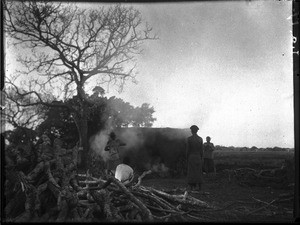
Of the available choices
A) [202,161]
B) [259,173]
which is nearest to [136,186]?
[202,161]

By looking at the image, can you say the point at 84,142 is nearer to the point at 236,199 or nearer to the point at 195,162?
the point at 195,162

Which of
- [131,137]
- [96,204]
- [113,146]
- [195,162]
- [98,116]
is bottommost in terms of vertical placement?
[96,204]

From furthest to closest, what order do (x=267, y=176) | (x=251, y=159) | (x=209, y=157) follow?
(x=267, y=176)
(x=209, y=157)
(x=251, y=159)

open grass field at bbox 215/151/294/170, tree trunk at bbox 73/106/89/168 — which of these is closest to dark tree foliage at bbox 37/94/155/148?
tree trunk at bbox 73/106/89/168

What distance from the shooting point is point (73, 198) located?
4707mm

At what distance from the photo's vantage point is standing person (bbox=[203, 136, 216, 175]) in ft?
16.2

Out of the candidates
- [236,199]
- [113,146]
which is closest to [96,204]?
[113,146]

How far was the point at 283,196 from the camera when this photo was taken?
496cm

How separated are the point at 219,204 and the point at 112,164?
1.60 m

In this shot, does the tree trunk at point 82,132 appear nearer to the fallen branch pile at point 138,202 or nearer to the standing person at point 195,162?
the fallen branch pile at point 138,202

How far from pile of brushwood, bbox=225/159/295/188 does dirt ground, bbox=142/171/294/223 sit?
0.08 meters

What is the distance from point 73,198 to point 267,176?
2755 mm

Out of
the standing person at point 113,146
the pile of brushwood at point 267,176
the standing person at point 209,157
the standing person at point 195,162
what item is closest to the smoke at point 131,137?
the standing person at point 113,146

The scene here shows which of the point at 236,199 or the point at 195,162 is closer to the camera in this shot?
the point at 236,199
